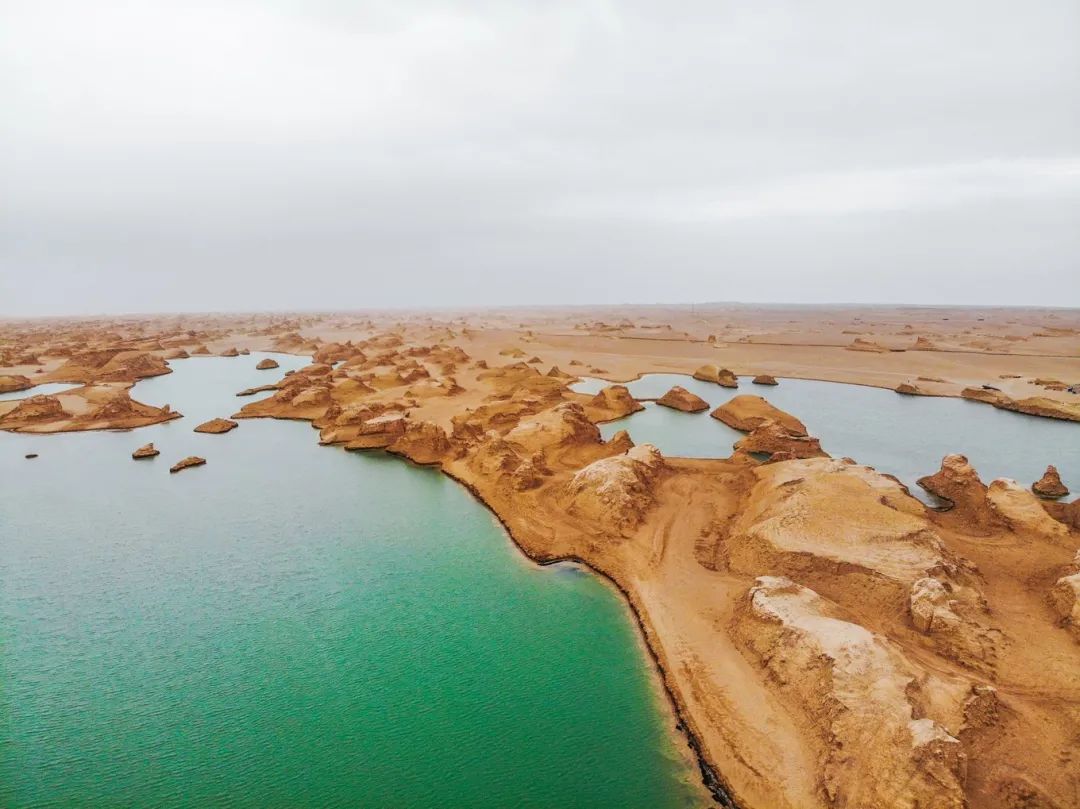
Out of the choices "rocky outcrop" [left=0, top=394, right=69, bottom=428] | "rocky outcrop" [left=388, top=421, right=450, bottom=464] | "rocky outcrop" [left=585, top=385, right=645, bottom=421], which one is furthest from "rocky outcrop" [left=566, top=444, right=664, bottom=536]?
"rocky outcrop" [left=0, top=394, right=69, bottom=428]

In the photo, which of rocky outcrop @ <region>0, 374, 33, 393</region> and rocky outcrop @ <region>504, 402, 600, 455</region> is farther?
rocky outcrop @ <region>0, 374, 33, 393</region>

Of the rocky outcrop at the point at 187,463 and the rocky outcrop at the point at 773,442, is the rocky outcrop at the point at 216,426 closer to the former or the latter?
the rocky outcrop at the point at 187,463

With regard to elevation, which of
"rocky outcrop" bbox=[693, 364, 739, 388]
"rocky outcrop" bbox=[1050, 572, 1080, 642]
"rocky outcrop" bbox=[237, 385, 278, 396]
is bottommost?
"rocky outcrop" bbox=[1050, 572, 1080, 642]

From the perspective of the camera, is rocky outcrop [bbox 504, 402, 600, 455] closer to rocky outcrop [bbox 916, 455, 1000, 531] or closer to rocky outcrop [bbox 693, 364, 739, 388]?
rocky outcrop [bbox 916, 455, 1000, 531]

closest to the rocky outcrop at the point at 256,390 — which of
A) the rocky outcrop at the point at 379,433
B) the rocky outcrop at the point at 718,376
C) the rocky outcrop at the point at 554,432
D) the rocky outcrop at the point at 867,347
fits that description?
the rocky outcrop at the point at 379,433

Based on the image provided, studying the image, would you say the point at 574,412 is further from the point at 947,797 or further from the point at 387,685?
the point at 947,797

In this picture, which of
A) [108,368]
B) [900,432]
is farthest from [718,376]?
[108,368]

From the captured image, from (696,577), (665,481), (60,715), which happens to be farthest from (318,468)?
(696,577)
